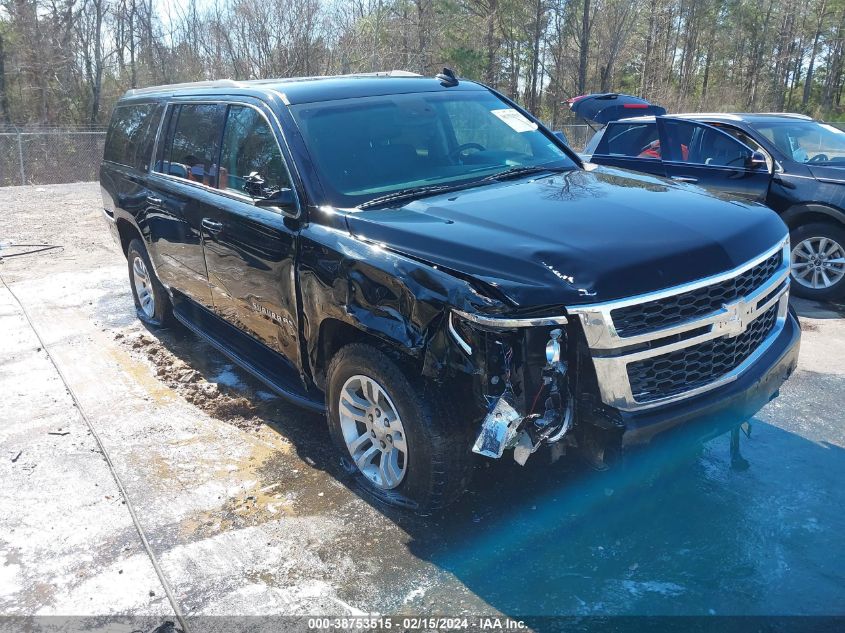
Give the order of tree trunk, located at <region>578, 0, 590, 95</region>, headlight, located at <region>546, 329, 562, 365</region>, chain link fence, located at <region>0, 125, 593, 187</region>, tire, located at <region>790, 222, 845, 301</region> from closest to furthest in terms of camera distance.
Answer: headlight, located at <region>546, 329, 562, 365</region> < tire, located at <region>790, 222, 845, 301</region> < chain link fence, located at <region>0, 125, 593, 187</region> < tree trunk, located at <region>578, 0, 590, 95</region>

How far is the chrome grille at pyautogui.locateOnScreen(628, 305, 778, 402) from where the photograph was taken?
2.81 metres

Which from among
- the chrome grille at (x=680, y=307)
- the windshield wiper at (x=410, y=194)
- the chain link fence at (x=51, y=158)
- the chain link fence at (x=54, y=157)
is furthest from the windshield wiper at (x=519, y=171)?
Result: the chain link fence at (x=54, y=157)

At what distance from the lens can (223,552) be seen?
3.26m

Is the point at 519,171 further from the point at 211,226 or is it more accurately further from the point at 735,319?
the point at 211,226

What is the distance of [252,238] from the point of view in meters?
4.07

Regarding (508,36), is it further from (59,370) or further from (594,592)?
(594,592)

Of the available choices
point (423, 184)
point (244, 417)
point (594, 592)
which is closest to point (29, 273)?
point (244, 417)

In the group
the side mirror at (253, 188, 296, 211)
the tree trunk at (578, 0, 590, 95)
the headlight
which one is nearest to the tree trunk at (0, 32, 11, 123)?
the tree trunk at (578, 0, 590, 95)

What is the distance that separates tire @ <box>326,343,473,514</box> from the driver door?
4.86 meters

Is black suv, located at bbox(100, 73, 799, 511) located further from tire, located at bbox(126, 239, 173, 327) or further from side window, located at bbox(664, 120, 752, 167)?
side window, located at bbox(664, 120, 752, 167)

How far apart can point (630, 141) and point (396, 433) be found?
6.37 metres

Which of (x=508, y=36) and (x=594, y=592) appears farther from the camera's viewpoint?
(x=508, y=36)

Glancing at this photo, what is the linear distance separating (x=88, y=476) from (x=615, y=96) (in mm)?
9588

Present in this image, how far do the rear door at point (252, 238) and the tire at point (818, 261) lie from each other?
217 inches
